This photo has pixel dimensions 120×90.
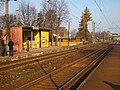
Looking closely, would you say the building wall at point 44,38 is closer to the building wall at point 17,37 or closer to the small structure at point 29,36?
the small structure at point 29,36

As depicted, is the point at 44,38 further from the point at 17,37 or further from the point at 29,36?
the point at 17,37

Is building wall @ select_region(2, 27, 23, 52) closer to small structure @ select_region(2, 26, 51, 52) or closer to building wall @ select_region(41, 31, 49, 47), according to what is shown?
small structure @ select_region(2, 26, 51, 52)

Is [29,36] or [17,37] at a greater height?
[29,36]

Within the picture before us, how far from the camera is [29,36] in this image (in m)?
49.0

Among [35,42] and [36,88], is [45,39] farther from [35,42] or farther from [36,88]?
[36,88]

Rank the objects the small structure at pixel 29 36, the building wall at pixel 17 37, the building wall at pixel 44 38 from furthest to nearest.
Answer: the building wall at pixel 44 38 → the small structure at pixel 29 36 → the building wall at pixel 17 37

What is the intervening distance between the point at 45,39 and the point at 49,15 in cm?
2398

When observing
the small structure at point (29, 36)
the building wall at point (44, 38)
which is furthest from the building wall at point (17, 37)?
the building wall at point (44, 38)

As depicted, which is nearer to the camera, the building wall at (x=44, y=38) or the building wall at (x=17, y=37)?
the building wall at (x=17, y=37)

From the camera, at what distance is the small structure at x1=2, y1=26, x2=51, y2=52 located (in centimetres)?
3979

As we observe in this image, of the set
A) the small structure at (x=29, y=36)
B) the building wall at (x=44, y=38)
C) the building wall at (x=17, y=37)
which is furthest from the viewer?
the building wall at (x=44, y=38)

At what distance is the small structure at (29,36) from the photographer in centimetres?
3979

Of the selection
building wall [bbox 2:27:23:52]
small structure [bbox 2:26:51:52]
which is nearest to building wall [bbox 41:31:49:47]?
small structure [bbox 2:26:51:52]

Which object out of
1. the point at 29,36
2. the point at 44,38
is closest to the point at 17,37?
the point at 29,36
